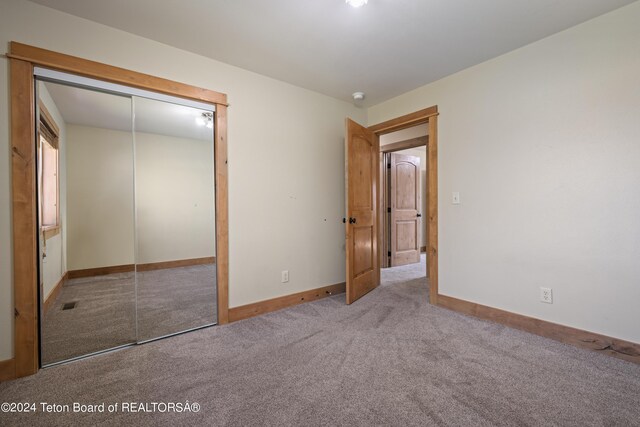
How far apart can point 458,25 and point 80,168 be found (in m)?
4.21

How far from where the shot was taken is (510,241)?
245cm

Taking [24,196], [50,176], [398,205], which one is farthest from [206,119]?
[398,205]

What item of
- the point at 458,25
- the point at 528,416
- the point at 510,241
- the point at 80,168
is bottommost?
the point at 528,416

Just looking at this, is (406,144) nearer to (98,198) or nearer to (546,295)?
(546,295)

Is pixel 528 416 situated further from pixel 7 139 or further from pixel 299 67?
pixel 7 139

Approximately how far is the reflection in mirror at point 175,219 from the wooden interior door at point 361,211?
1.42 metres

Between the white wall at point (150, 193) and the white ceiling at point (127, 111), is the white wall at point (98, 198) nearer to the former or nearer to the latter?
the white wall at point (150, 193)

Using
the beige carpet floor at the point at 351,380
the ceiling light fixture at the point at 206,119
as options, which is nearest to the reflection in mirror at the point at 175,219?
the ceiling light fixture at the point at 206,119

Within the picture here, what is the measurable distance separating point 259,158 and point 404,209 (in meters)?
3.35

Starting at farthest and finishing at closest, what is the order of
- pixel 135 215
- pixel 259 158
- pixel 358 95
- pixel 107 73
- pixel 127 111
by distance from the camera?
pixel 358 95 → pixel 127 111 → pixel 259 158 → pixel 135 215 → pixel 107 73

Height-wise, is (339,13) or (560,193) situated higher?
(339,13)

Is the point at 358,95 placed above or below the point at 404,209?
above

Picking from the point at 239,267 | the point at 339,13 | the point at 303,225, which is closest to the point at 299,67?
the point at 339,13

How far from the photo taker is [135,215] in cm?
235
